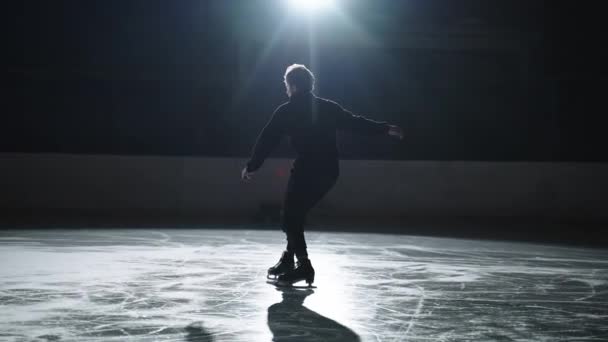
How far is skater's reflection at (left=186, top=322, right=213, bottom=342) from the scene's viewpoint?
166 inches

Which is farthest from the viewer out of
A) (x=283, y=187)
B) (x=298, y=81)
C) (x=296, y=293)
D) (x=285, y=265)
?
(x=283, y=187)

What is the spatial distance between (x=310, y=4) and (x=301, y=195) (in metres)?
11.6

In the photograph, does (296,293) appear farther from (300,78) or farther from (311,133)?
(300,78)

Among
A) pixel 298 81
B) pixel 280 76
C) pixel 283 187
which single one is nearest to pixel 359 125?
pixel 298 81

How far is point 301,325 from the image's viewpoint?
15.2ft

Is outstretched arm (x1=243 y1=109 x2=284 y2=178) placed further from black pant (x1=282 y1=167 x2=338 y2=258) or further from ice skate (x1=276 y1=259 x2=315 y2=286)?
ice skate (x1=276 y1=259 x2=315 y2=286)

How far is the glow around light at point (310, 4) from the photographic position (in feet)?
56.4

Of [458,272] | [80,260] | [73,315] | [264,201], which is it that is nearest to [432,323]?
[73,315]

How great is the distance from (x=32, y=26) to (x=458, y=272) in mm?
12153

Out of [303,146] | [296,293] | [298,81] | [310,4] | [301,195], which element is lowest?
[296,293]

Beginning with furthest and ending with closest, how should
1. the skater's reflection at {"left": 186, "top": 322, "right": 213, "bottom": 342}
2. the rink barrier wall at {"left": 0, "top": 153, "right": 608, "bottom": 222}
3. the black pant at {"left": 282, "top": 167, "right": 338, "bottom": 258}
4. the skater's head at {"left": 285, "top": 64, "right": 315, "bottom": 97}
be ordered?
1. the rink barrier wall at {"left": 0, "top": 153, "right": 608, "bottom": 222}
2. the skater's head at {"left": 285, "top": 64, "right": 315, "bottom": 97}
3. the black pant at {"left": 282, "top": 167, "right": 338, "bottom": 258}
4. the skater's reflection at {"left": 186, "top": 322, "right": 213, "bottom": 342}

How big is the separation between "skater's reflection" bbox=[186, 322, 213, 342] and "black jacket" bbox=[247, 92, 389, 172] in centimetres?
193

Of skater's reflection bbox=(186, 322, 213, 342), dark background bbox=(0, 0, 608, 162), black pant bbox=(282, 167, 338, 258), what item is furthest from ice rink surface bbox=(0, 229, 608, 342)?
dark background bbox=(0, 0, 608, 162)

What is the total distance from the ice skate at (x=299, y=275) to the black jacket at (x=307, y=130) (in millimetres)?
733
